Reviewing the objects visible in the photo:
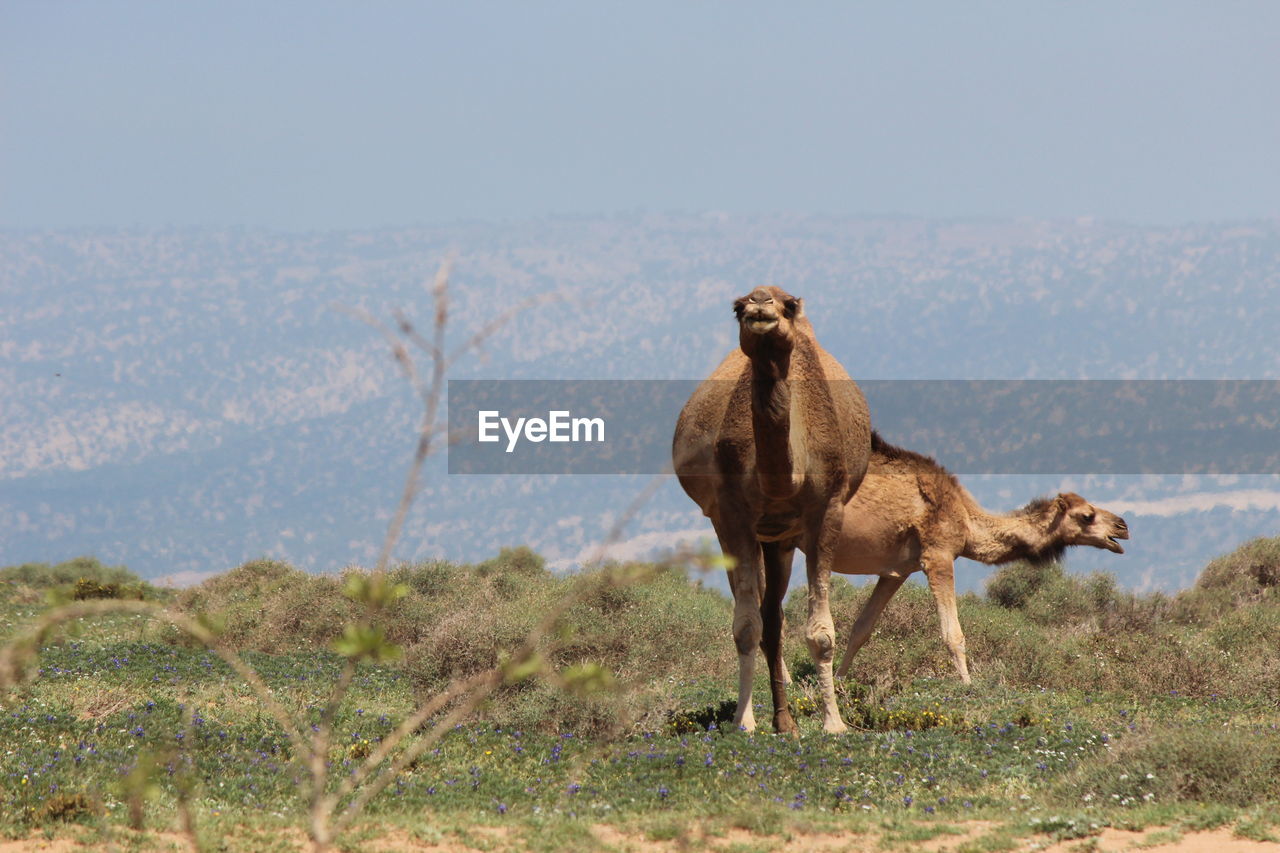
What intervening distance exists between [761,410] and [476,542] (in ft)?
627

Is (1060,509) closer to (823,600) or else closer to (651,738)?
(823,600)

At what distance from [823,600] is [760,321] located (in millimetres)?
2608

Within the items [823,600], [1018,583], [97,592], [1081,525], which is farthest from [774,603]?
[97,592]

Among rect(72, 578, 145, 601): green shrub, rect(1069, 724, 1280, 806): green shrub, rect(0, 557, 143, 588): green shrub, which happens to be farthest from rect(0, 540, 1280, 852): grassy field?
rect(0, 557, 143, 588): green shrub

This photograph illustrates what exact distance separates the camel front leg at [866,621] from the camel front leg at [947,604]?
0.44 meters

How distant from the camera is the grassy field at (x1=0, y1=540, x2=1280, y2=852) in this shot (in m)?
8.68

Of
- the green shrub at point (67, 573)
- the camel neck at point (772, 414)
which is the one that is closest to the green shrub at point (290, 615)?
the camel neck at point (772, 414)

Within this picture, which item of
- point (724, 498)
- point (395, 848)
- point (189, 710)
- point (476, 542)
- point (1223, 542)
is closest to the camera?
point (395, 848)

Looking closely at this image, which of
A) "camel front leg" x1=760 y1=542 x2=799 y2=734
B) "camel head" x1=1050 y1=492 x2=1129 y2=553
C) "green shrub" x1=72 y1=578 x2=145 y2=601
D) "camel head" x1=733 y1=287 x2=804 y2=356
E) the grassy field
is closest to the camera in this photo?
the grassy field

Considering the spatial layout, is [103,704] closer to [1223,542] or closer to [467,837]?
[467,837]

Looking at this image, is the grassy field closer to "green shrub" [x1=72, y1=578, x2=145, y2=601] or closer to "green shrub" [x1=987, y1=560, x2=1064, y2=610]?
"green shrub" [x1=987, y1=560, x2=1064, y2=610]

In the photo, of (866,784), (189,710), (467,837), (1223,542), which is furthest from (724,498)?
(1223,542)

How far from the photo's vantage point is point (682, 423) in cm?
1177

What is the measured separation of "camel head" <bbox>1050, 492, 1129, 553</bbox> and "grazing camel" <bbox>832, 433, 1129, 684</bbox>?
9.6 inches
